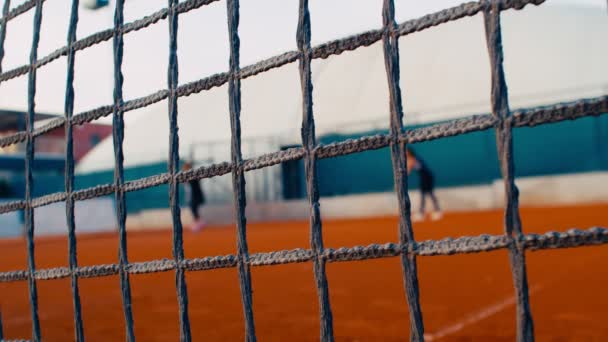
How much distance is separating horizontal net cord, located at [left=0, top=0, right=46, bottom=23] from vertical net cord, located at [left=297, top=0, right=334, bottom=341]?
A: 4.70 ft

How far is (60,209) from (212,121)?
356 inches

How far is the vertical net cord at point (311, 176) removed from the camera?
1.47m

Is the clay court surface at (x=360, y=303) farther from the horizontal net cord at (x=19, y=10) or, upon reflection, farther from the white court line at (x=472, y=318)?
the horizontal net cord at (x=19, y=10)

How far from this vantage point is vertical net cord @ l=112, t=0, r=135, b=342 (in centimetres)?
194

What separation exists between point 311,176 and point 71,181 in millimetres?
1031

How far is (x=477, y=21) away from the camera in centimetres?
2602

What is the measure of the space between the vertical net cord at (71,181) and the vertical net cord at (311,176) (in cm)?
96

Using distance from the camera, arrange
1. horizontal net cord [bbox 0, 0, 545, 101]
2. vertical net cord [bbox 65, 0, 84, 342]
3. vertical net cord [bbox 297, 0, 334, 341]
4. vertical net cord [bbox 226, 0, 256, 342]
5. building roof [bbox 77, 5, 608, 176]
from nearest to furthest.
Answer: horizontal net cord [bbox 0, 0, 545, 101]
vertical net cord [bbox 297, 0, 334, 341]
vertical net cord [bbox 226, 0, 256, 342]
vertical net cord [bbox 65, 0, 84, 342]
building roof [bbox 77, 5, 608, 176]

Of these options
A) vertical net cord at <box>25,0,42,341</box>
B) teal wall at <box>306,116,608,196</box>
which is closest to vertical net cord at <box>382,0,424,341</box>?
vertical net cord at <box>25,0,42,341</box>

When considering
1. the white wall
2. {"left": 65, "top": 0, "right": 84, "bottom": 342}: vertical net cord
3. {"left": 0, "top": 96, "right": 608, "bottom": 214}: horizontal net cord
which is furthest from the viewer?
the white wall

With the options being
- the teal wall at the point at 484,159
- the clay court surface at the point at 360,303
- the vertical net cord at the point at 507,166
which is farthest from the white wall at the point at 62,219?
the vertical net cord at the point at 507,166

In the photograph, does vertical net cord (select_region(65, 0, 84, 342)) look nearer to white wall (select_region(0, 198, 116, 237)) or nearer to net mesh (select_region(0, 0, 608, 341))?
net mesh (select_region(0, 0, 608, 341))

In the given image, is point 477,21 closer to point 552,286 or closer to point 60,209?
point 60,209

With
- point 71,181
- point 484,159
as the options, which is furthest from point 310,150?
point 484,159
